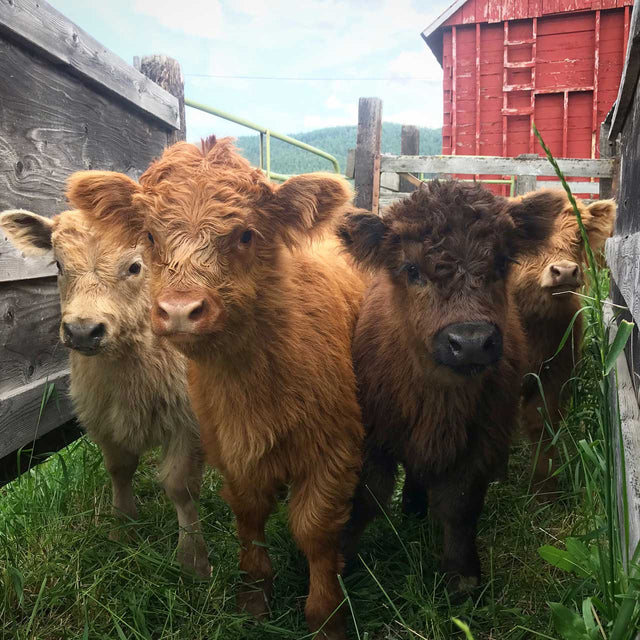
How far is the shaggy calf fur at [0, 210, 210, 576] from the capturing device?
2.99 meters

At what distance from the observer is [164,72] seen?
536cm

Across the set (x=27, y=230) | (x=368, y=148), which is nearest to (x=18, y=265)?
(x=27, y=230)

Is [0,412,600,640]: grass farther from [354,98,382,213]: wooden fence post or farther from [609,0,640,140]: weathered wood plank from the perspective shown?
[354,98,382,213]: wooden fence post

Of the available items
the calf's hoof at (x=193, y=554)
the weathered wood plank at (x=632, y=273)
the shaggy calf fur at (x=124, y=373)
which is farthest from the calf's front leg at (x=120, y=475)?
the weathered wood plank at (x=632, y=273)

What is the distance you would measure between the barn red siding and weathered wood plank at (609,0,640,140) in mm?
11746

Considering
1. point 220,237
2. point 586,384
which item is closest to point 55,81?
point 220,237

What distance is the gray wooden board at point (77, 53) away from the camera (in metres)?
3.08

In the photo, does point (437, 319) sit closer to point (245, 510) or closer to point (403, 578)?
point (245, 510)

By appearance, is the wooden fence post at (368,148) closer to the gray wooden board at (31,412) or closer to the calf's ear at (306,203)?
the gray wooden board at (31,412)

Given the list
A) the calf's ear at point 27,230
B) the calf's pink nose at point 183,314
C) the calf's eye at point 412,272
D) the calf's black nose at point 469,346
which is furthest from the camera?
the calf's ear at point 27,230

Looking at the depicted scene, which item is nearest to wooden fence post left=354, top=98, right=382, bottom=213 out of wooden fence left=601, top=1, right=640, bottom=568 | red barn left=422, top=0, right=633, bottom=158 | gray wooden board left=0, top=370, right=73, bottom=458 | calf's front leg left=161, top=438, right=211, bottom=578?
wooden fence left=601, top=1, right=640, bottom=568

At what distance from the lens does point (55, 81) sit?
11.7 feet

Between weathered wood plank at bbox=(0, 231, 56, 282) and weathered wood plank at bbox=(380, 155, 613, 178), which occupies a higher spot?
weathered wood plank at bbox=(380, 155, 613, 178)

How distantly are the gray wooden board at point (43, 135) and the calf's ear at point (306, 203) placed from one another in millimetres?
1645
